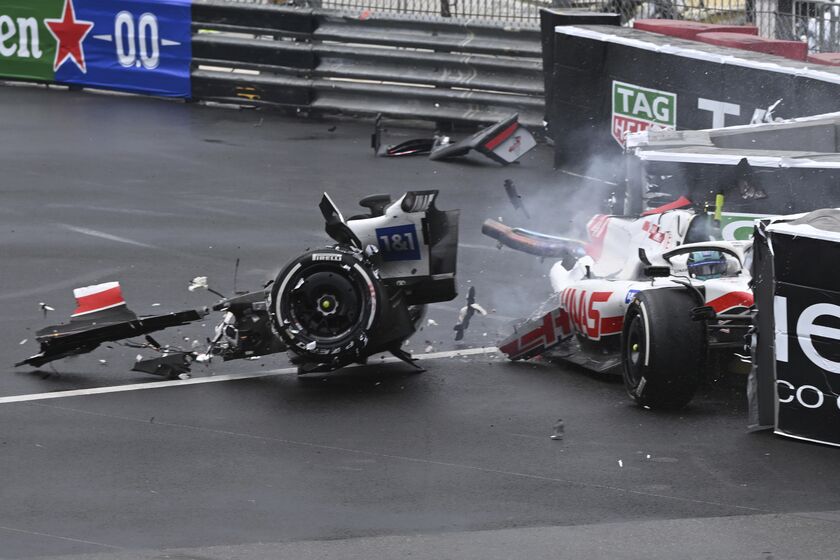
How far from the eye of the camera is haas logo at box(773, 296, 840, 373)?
24.1 ft

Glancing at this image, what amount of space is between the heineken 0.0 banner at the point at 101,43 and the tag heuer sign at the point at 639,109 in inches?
299

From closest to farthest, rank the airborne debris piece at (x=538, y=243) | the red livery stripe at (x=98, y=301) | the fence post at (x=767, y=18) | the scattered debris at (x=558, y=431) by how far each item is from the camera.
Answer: the scattered debris at (x=558, y=431)
the red livery stripe at (x=98, y=301)
the airborne debris piece at (x=538, y=243)
the fence post at (x=767, y=18)

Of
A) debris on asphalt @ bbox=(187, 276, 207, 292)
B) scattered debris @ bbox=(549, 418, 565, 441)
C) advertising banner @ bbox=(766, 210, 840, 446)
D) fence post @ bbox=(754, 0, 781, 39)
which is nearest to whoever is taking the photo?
advertising banner @ bbox=(766, 210, 840, 446)

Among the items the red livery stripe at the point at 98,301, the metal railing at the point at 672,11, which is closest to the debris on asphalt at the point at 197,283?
the red livery stripe at the point at 98,301

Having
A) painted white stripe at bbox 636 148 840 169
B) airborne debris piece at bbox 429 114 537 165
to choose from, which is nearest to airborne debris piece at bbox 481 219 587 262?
painted white stripe at bbox 636 148 840 169

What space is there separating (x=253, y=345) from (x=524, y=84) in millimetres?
9808

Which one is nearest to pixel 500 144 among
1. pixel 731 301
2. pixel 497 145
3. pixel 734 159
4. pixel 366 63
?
pixel 497 145

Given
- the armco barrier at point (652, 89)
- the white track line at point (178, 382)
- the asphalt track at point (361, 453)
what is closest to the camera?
the asphalt track at point (361, 453)

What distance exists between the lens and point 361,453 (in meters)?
7.54

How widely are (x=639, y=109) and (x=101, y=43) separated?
9.40 m

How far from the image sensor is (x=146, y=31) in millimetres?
20375

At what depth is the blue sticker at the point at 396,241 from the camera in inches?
349

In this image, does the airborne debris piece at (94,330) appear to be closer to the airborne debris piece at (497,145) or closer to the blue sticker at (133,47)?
the airborne debris piece at (497,145)

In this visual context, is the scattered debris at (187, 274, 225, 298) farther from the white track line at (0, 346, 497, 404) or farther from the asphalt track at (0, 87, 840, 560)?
the white track line at (0, 346, 497, 404)
